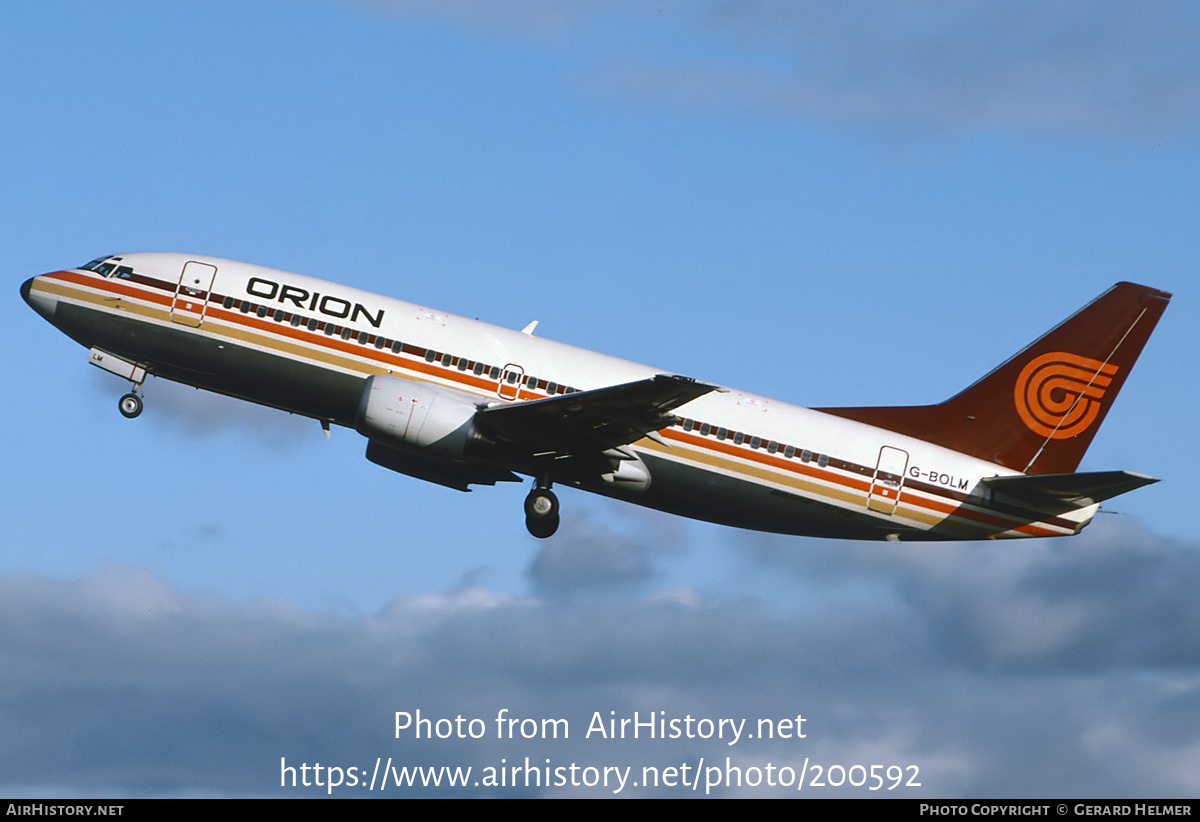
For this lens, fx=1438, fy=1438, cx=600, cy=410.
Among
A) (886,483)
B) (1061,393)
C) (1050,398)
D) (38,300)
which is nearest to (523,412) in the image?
(886,483)

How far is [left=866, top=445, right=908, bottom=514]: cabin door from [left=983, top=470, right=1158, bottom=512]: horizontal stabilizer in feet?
7.02

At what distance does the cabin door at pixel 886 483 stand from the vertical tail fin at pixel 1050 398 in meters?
1.69

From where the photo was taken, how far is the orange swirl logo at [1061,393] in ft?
119

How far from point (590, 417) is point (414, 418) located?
12.7 ft

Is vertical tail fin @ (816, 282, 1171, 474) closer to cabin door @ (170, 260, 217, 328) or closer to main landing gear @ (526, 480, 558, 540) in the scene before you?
main landing gear @ (526, 480, 558, 540)

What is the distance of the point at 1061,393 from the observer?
36.6 metres

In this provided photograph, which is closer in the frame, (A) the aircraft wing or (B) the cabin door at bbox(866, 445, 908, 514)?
(A) the aircraft wing

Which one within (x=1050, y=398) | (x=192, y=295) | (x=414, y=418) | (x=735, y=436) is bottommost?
(x=414, y=418)

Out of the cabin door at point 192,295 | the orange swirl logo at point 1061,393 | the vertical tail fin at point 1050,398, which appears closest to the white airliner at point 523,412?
the cabin door at point 192,295

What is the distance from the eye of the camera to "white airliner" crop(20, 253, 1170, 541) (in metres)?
32.2

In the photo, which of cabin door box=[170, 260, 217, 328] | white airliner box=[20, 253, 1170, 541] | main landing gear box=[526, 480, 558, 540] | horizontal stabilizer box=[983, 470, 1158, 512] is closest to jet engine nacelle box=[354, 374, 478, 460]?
white airliner box=[20, 253, 1170, 541]

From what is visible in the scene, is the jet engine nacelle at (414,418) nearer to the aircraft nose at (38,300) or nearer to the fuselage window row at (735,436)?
the fuselage window row at (735,436)

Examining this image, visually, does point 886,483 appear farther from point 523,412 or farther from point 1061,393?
point 523,412
